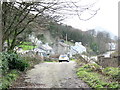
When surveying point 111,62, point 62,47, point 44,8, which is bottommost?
point 111,62

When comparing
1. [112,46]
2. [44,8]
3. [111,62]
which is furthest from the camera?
[112,46]

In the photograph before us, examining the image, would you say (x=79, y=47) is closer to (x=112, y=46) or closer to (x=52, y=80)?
(x=112, y=46)

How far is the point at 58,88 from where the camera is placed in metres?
5.97

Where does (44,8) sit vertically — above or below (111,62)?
above

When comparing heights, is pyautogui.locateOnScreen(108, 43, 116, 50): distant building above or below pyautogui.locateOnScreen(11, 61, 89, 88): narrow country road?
above

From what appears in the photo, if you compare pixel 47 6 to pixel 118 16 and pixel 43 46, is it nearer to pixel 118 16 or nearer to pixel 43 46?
pixel 118 16

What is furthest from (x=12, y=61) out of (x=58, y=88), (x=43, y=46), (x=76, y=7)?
(x=43, y=46)

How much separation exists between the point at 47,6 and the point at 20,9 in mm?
1076

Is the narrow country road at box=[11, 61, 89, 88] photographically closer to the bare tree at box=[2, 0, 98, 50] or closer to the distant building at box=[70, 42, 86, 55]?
the bare tree at box=[2, 0, 98, 50]

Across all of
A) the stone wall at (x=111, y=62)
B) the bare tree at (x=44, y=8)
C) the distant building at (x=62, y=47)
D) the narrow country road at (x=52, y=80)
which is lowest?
the narrow country road at (x=52, y=80)

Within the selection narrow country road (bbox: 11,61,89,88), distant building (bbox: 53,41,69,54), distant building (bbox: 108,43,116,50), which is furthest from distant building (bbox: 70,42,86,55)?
narrow country road (bbox: 11,61,89,88)

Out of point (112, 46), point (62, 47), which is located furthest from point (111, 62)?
point (62, 47)

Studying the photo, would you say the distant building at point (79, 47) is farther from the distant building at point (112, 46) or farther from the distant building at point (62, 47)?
the distant building at point (112, 46)

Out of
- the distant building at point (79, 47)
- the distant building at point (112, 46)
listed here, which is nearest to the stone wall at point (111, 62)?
the distant building at point (112, 46)
